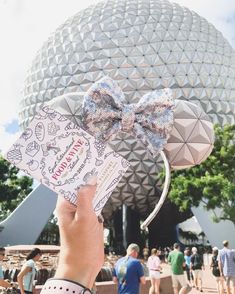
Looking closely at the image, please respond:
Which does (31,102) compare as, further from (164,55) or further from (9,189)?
(164,55)

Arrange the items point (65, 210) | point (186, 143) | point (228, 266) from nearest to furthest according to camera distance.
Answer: point (65, 210) → point (186, 143) → point (228, 266)

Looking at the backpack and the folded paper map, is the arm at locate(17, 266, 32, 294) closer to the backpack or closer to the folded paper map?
the folded paper map

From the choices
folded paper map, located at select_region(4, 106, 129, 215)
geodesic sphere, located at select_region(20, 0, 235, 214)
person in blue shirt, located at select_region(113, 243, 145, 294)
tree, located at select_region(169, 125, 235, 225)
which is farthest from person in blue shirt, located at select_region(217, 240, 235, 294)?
geodesic sphere, located at select_region(20, 0, 235, 214)

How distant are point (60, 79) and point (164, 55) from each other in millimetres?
8129

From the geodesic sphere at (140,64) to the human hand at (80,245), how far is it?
98.1ft

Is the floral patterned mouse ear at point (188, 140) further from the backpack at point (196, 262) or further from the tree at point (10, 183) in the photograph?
the tree at point (10, 183)

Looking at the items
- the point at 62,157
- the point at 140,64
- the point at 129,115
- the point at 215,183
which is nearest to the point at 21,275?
the point at 129,115

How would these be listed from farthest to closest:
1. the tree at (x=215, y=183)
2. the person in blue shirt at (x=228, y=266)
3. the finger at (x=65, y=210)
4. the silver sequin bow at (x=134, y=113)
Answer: the tree at (x=215, y=183), the person in blue shirt at (x=228, y=266), the silver sequin bow at (x=134, y=113), the finger at (x=65, y=210)

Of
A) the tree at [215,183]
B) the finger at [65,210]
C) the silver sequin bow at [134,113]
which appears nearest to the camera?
the finger at [65,210]

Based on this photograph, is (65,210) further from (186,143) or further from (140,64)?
(140,64)

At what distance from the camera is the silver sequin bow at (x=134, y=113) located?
491 centimetres

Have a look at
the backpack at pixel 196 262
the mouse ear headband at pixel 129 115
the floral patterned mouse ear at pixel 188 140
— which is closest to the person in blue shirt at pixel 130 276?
the mouse ear headband at pixel 129 115

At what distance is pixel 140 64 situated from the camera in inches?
1313

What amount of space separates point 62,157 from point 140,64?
3213cm
